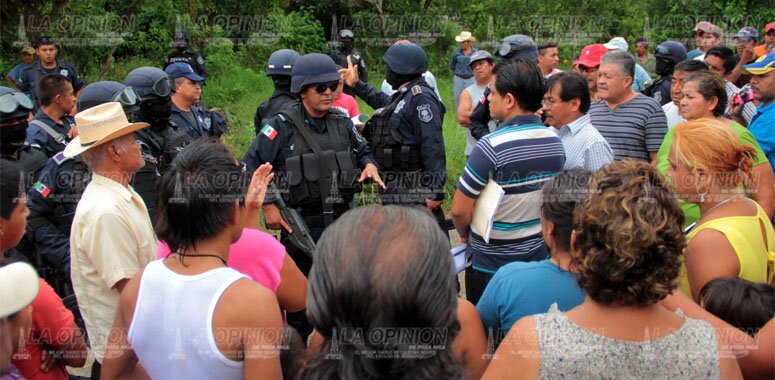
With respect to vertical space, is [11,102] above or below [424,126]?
above

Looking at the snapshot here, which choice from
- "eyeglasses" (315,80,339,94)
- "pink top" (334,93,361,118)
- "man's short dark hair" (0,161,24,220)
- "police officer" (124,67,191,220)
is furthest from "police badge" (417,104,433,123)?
"man's short dark hair" (0,161,24,220)

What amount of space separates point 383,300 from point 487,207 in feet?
7.06

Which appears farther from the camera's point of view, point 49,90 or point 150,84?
point 49,90

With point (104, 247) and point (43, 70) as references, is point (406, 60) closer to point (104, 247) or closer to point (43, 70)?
point (104, 247)

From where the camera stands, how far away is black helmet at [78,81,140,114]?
13.9ft

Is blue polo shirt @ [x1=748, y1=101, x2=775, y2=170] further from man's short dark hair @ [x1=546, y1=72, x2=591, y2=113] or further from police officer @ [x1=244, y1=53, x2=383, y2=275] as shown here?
A: police officer @ [x1=244, y1=53, x2=383, y2=275]

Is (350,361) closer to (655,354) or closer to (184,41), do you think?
(655,354)

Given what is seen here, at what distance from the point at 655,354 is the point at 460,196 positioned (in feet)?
6.23

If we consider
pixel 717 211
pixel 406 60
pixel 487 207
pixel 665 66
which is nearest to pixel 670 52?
pixel 665 66

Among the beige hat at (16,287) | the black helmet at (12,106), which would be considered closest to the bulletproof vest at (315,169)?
the black helmet at (12,106)

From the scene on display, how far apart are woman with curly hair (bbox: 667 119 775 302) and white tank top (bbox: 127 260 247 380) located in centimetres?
176

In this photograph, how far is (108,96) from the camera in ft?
14.4

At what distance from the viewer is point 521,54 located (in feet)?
21.9

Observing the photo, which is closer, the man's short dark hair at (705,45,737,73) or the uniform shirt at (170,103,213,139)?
the uniform shirt at (170,103,213,139)
